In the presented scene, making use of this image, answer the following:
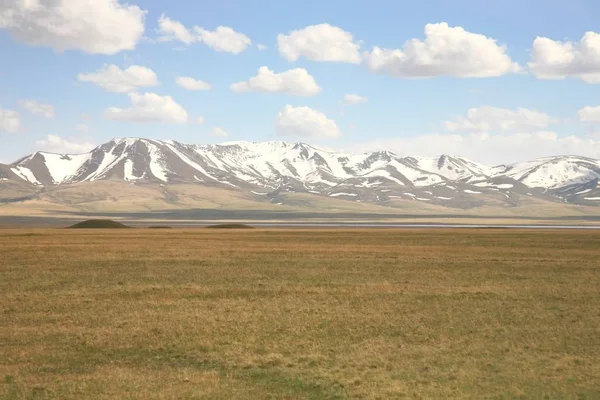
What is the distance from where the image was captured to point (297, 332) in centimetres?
2495

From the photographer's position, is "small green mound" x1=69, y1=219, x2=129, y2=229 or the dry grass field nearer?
the dry grass field

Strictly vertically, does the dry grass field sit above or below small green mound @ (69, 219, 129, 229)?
above

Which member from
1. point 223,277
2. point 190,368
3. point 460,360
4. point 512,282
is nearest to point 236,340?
point 190,368

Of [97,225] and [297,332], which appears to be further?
[97,225]

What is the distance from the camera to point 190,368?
20219 mm

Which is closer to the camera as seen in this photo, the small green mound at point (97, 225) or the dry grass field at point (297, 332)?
the dry grass field at point (297, 332)

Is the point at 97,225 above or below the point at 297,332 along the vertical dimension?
below

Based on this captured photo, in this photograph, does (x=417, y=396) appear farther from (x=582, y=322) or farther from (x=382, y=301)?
(x=382, y=301)

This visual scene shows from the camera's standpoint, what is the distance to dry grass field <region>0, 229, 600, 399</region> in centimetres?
1834

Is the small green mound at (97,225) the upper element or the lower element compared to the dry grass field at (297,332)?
lower

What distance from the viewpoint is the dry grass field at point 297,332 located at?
18.3m

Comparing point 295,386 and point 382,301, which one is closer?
point 295,386

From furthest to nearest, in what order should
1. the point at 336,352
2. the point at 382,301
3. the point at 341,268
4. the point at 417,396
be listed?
the point at 341,268 < the point at 382,301 < the point at 336,352 < the point at 417,396

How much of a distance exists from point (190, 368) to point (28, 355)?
5222 millimetres
